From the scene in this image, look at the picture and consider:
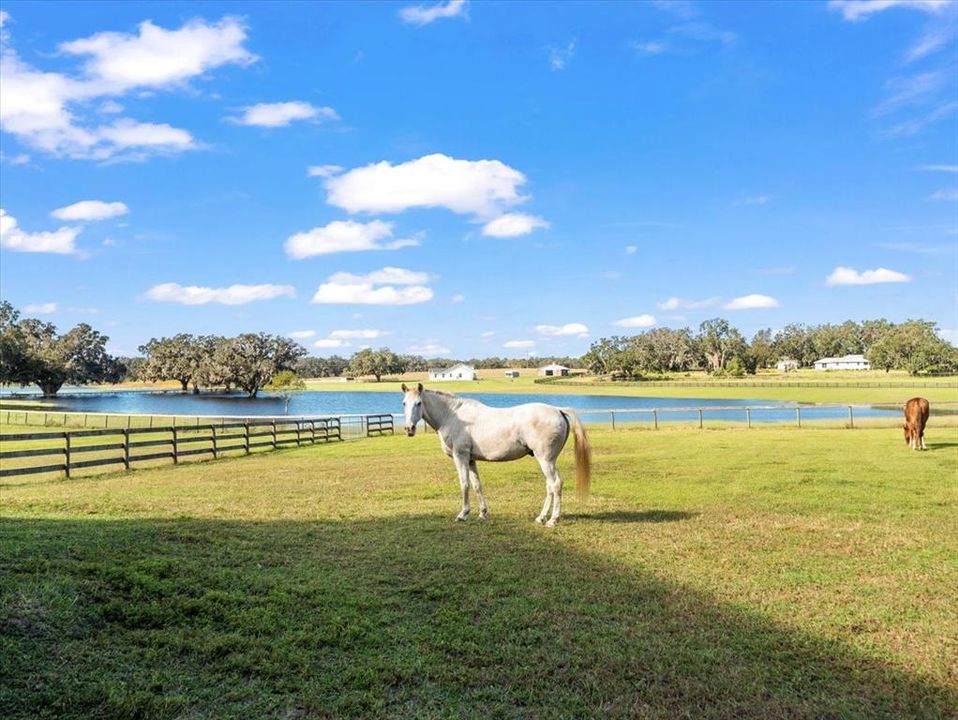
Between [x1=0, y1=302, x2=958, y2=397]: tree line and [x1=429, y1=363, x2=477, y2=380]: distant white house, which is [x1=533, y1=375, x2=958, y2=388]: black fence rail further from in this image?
[x1=429, y1=363, x2=477, y2=380]: distant white house

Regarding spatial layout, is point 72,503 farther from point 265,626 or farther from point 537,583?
point 537,583

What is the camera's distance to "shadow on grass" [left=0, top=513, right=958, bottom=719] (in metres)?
3.75

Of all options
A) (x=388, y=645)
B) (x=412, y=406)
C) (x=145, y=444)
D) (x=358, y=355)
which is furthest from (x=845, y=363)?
(x=388, y=645)

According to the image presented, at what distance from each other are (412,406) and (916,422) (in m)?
16.3

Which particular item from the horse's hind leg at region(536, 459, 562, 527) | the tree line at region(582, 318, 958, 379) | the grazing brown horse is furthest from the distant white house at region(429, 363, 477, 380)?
the horse's hind leg at region(536, 459, 562, 527)

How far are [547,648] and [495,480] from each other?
894 centimetres

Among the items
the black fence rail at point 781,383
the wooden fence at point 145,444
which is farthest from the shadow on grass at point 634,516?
the black fence rail at point 781,383

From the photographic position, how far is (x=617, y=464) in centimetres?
1620

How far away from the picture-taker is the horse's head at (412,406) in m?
8.99

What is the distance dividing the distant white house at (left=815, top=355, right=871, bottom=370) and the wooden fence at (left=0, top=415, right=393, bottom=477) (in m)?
132

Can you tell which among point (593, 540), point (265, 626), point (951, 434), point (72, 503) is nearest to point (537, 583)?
point (593, 540)

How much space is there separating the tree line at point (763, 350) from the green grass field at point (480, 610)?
112m

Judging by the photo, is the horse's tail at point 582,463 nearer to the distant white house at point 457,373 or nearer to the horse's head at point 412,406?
the horse's head at point 412,406

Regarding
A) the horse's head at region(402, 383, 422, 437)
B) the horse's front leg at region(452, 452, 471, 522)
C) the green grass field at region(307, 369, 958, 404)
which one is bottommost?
the green grass field at region(307, 369, 958, 404)
